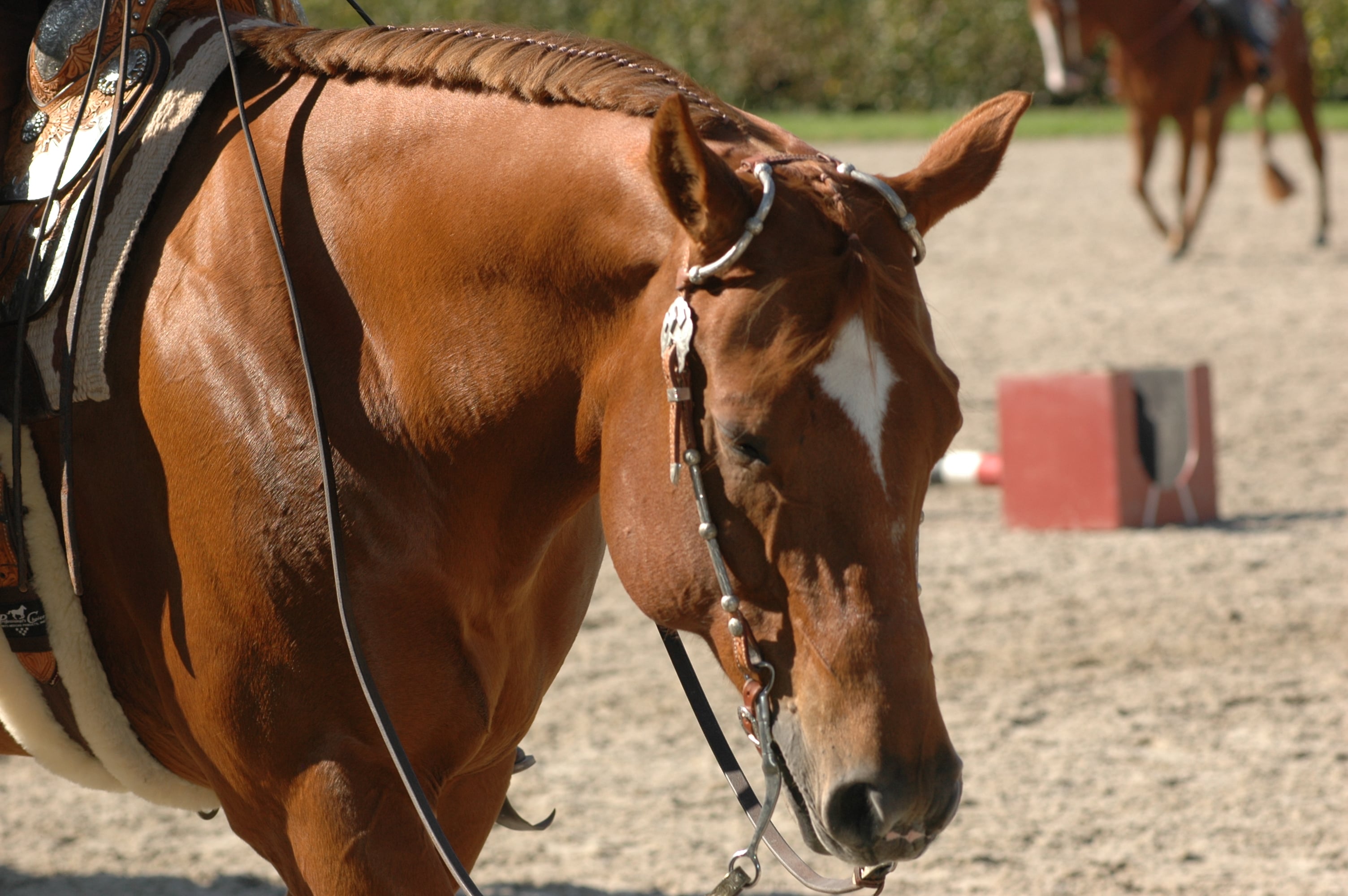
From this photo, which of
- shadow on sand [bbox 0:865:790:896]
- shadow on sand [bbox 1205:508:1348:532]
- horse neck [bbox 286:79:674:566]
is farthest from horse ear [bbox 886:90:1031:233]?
shadow on sand [bbox 1205:508:1348:532]

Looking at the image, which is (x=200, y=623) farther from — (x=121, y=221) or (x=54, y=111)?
(x=54, y=111)

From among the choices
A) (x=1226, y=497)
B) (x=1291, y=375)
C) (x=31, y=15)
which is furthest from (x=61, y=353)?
(x=1291, y=375)

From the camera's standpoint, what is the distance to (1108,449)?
228 inches

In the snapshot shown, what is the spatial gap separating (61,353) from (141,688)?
466 millimetres

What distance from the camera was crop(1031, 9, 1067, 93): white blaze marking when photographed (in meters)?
11.1

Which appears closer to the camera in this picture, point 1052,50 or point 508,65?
point 508,65

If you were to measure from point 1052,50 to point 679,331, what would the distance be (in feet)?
34.0

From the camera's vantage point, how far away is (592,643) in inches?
196

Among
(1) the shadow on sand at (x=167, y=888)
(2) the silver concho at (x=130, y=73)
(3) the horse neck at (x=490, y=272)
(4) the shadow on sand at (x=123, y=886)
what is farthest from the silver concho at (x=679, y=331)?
(4) the shadow on sand at (x=123, y=886)

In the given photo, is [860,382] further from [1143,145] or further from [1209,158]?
[1209,158]

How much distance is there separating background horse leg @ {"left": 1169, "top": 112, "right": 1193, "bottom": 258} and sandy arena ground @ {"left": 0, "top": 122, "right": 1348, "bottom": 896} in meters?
3.25

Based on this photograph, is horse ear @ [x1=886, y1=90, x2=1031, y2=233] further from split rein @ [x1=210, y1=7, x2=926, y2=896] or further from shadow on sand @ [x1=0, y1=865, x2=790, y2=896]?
shadow on sand @ [x1=0, y1=865, x2=790, y2=896]

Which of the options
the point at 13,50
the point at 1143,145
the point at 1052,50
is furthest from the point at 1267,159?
the point at 13,50

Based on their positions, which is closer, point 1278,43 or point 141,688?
point 141,688
